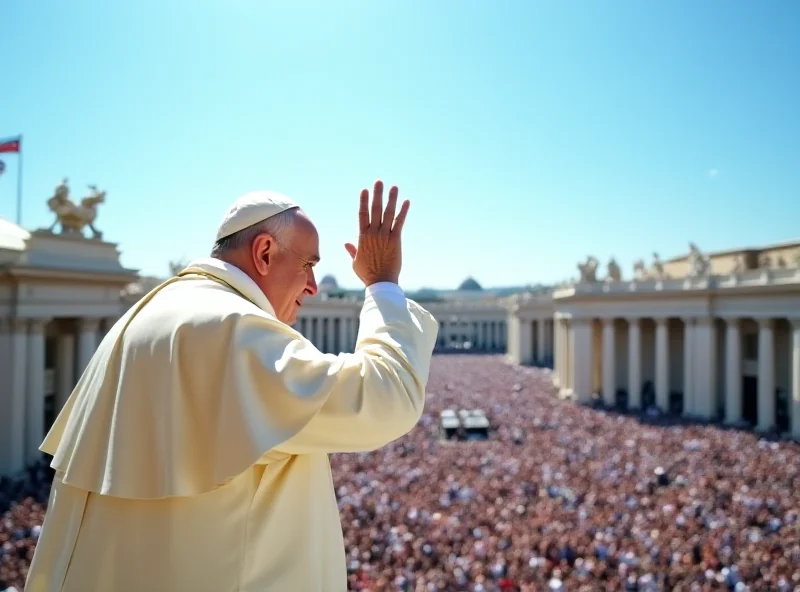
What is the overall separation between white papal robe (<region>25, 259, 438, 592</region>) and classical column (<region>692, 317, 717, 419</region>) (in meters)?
32.8

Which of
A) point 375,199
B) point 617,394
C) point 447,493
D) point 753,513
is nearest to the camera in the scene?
point 375,199

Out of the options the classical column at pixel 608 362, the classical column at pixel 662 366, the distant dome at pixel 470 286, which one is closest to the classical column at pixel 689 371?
the classical column at pixel 662 366

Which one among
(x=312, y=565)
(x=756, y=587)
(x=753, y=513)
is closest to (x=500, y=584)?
(x=756, y=587)

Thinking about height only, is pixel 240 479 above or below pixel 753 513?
above

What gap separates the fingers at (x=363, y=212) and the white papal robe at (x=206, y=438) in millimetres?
612

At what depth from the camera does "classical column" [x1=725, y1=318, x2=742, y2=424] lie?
28.3 meters

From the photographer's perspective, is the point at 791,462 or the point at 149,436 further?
the point at 791,462

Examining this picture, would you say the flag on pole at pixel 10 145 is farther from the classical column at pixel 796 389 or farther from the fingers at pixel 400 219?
the classical column at pixel 796 389

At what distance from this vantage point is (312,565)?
7.32 feet

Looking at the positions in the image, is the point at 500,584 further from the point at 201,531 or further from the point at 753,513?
the point at 201,531

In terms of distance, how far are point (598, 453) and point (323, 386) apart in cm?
2069

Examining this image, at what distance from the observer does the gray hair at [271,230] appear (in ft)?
7.98

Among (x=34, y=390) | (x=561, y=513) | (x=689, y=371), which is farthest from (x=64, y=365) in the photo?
(x=689, y=371)

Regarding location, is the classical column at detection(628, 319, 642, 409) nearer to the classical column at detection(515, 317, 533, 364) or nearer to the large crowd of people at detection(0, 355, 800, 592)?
the large crowd of people at detection(0, 355, 800, 592)
